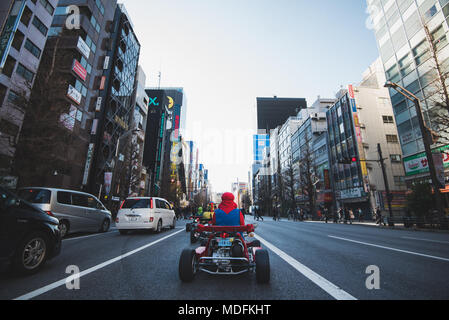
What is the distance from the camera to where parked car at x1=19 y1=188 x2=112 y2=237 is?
738cm

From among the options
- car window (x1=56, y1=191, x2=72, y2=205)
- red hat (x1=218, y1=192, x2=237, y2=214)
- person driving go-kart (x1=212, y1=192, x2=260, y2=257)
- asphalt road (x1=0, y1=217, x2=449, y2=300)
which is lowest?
asphalt road (x1=0, y1=217, x2=449, y2=300)

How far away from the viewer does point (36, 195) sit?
7.39 metres

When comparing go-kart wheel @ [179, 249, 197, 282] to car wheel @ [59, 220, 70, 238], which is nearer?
go-kart wheel @ [179, 249, 197, 282]

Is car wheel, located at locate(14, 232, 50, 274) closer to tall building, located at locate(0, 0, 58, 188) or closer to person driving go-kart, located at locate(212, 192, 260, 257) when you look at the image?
person driving go-kart, located at locate(212, 192, 260, 257)

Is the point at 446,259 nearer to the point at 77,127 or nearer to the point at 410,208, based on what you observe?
the point at 410,208

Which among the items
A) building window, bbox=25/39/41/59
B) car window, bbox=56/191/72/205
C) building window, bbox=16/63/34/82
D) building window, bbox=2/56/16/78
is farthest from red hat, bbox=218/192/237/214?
building window, bbox=25/39/41/59

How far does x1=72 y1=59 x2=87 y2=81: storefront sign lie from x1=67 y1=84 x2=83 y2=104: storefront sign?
229cm

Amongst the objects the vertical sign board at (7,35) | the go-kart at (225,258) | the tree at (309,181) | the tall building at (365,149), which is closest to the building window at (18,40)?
the vertical sign board at (7,35)

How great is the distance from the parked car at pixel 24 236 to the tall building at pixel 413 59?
27.2 m

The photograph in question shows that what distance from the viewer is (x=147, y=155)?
55156 millimetres

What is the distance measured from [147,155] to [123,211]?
4869cm

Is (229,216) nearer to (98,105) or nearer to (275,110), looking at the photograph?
(98,105)
